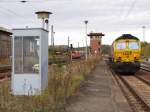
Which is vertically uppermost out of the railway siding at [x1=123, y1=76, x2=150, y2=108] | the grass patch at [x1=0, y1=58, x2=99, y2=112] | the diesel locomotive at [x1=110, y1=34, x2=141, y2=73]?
the diesel locomotive at [x1=110, y1=34, x2=141, y2=73]

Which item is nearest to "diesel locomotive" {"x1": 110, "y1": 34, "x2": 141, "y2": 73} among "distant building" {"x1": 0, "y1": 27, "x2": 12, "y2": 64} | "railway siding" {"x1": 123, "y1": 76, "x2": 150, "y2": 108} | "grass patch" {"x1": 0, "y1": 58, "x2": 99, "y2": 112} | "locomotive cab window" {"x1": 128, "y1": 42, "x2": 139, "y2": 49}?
"locomotive cab window" {"x1": 128, "y1": 42, "x2": 139, "y2": 49}

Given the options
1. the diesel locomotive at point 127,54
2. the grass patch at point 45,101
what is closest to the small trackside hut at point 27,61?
the grass patch at point 45,101

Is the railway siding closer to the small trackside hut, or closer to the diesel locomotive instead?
the small trackside hut

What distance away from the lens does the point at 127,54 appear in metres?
36.8

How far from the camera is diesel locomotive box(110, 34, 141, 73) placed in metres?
36.4

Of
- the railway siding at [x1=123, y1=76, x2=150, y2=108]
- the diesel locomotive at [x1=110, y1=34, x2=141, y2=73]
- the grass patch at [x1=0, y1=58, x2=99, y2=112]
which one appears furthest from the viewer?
the diesel locomotive at [x1=110, y1=34, x2=141, y2=73]

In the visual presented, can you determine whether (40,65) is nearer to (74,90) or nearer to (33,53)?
(33,53)

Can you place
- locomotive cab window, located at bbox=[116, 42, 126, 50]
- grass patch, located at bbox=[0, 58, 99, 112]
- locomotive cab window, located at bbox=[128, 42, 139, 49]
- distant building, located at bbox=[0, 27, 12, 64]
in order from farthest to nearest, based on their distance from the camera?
distant building, located at bbox=[0, 27, 12, 64]
locomotive cab window, located at bbox=[116, 42, 126, 50]
locomotive cab window, located at bbox=[128, 42, 139, 49]
grass patch, located at bbox=[0, 58, 99, 112]

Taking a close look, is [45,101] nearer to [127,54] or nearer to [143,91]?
[143,91]

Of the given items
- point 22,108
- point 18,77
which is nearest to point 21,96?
point 18,77

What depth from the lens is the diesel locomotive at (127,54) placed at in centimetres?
3641

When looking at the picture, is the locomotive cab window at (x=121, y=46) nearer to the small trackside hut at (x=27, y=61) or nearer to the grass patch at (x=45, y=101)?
the grass patch at (x=45, y=101)

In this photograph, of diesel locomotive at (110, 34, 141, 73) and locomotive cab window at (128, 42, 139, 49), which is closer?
diesel locomotive at (110, 34, 141, 73)

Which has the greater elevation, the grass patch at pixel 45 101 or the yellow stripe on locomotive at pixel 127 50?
the yellow stripe on locomotive at pixel 127 50
